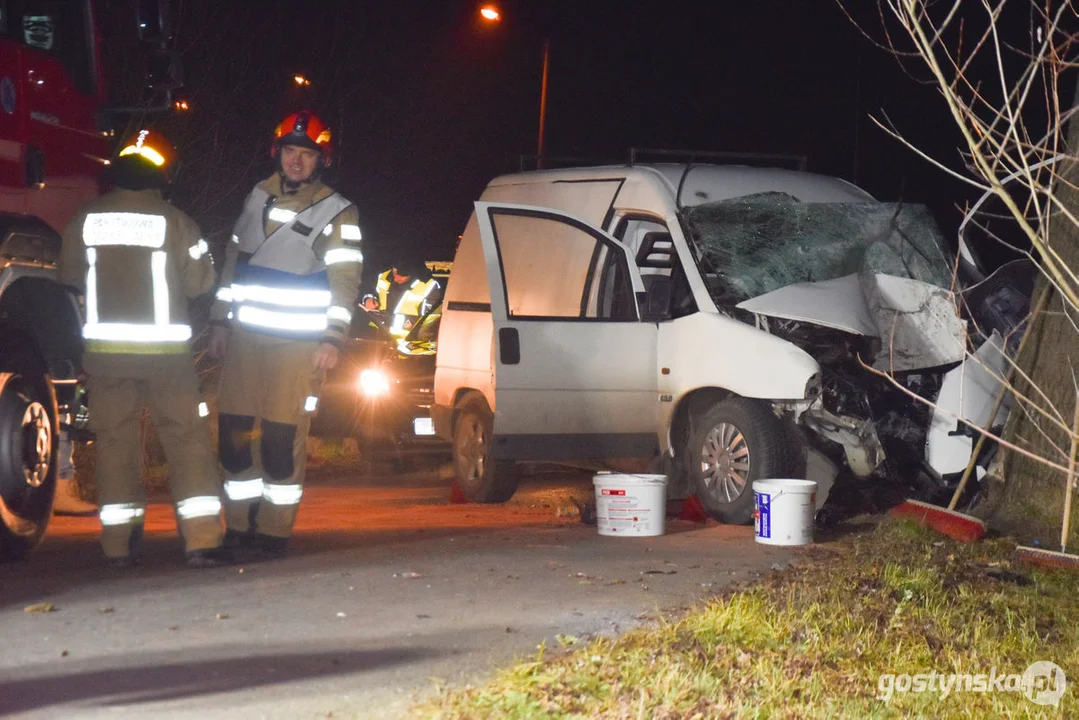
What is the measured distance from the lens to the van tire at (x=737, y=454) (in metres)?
8.03

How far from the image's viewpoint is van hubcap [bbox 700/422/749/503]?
820 cm

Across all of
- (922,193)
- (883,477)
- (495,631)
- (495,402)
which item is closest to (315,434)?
(495,402)

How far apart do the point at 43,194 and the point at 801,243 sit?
4610mm

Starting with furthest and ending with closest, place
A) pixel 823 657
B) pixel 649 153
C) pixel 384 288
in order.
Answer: pixel 384 288
pixel 649 153
pixel 823 657

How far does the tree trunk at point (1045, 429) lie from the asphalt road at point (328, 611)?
142cm

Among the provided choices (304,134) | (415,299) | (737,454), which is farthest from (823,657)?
(415,299)

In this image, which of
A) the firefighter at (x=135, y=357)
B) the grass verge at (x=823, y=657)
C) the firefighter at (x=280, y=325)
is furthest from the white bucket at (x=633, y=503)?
the firefighter at (x=135, y=357)

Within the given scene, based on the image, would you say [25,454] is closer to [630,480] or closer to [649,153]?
[630,480]

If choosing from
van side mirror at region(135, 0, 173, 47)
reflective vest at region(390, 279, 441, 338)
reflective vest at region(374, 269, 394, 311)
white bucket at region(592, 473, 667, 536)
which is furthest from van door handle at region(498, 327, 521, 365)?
reflective vest at region(374, 269, 394, 311)

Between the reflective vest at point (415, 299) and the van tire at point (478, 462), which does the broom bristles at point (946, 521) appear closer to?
the van tire at point (478, 462)

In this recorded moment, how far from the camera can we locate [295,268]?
700 cm

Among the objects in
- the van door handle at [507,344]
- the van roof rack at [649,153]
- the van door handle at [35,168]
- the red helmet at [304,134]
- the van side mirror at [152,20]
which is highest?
the van side mirror at [152,20]

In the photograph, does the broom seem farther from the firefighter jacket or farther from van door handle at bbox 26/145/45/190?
van door handle at bbox 26/145/45/190

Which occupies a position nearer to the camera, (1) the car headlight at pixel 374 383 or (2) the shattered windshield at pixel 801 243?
(2) the shattered windshield at pixel 801 243
